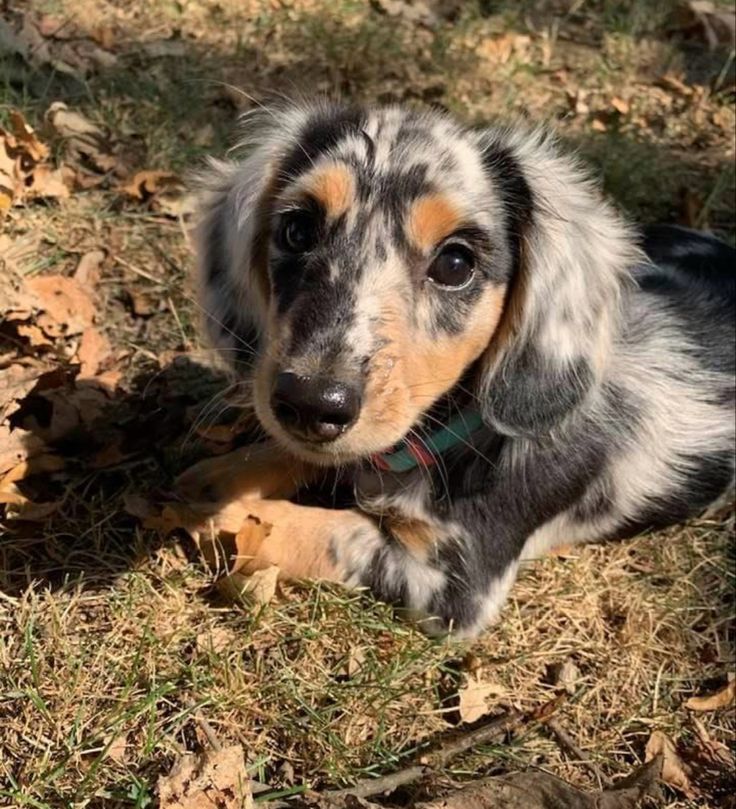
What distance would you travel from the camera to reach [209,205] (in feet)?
10.1

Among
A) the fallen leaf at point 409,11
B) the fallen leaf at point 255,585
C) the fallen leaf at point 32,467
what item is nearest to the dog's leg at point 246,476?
the fallen leaf at point 255,585

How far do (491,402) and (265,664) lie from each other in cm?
100

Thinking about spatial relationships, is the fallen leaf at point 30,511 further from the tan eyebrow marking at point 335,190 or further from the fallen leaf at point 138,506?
the tan eyebrow marking at point 335,190

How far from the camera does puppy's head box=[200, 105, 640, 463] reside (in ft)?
7.64

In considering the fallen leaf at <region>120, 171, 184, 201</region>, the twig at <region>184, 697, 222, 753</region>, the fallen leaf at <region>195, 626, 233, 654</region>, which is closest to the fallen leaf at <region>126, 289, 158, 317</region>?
the fallen leaf at <region>120, 171, 184, 201</region>

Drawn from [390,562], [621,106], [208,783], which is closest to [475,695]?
[390,562]

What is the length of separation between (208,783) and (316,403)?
0.95m

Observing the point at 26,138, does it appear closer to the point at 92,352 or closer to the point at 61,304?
the point at 61,304

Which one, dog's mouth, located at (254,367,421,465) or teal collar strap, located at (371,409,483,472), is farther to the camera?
teal collar strap, located at (371,409,483,472)

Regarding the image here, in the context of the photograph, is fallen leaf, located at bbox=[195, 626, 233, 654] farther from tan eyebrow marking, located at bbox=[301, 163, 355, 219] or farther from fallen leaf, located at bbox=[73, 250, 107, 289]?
fallen leaf, located at bbox=[73, 250, 107, 289]

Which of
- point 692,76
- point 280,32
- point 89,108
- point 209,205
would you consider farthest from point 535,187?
point 692,76

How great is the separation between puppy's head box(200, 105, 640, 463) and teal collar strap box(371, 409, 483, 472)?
0.12 meters

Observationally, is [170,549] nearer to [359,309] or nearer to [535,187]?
[359,309]

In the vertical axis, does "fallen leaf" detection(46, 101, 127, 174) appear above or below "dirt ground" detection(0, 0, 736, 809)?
above
